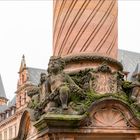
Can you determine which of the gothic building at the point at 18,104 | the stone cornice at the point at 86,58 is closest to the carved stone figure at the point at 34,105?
the stone cornice at the point at 86,58

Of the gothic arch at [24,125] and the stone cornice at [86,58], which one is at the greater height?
the stone cornice at [86,58]

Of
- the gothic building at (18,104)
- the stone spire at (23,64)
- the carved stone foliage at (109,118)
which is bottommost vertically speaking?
the carved stone foliage at (109,118)

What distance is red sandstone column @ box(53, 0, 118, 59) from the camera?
1056 cm

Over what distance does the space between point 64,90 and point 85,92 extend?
566 millimetres

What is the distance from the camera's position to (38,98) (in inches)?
409

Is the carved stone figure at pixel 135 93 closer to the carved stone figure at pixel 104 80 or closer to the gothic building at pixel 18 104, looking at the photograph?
the carved stone figure at pixel 104 80

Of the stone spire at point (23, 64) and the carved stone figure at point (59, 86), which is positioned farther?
the stone spire at point (23, 64)

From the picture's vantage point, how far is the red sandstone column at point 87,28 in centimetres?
1056

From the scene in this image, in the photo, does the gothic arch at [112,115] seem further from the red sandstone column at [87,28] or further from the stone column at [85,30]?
the red sandstone column at [87,28]

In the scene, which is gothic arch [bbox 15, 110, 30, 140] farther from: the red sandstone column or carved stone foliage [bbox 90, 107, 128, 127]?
carved stone foliage [bbox 90, 107, 128, 127]

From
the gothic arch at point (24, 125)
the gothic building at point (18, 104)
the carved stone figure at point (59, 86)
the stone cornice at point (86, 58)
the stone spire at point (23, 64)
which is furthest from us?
the stone spire at point (23, 64)

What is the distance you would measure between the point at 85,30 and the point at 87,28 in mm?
63

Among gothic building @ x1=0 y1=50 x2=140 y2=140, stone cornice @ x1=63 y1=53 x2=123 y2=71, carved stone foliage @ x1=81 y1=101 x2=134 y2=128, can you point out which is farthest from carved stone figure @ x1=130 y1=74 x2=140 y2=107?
gothic building @ x1=0 y1=50 x2=140 y2=140

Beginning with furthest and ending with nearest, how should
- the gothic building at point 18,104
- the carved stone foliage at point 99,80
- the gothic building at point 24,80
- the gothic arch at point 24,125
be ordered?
the gothic building at point 18,104, the gothic building at point 24,80, the gothic arch at point 24,125, the carved stone foliage at point 99,80
